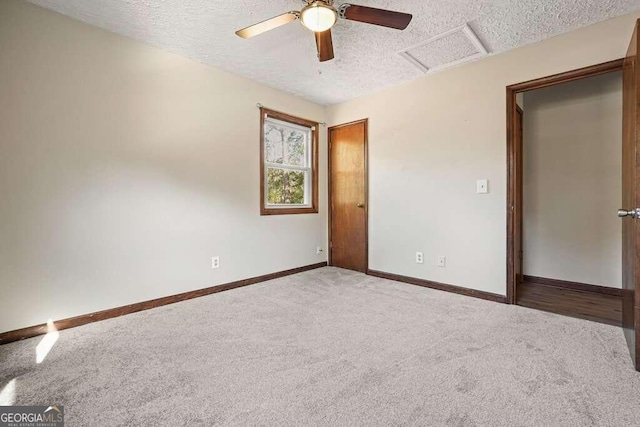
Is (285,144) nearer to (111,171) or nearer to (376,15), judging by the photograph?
(111,171)

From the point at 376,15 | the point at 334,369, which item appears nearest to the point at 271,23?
the point at 376,15

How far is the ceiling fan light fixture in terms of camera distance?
5.79 ft

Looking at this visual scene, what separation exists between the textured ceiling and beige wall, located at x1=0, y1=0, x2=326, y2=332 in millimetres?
238

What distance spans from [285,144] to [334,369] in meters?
2.93

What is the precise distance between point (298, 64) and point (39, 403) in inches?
121

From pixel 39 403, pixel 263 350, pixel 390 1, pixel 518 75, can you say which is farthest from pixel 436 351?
pixel 518 75

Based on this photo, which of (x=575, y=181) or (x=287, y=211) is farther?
(x=287, y=211)

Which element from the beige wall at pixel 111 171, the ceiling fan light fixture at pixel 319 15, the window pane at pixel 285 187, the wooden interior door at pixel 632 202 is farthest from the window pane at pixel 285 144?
the wooden interior door at pixel 632 202

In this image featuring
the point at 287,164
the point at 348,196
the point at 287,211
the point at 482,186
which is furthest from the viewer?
the point at 348,196

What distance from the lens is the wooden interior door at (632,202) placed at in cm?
161

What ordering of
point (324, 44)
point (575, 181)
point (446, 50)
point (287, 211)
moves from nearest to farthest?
point (324, 44) → point (446, 50) → point (575, 181) → point (287, 211)

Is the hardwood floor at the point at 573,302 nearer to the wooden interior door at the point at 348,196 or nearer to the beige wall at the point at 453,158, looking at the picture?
the beige wall at the point at 453,158

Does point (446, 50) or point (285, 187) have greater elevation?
point (446, 50)

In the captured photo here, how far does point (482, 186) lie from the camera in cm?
289
